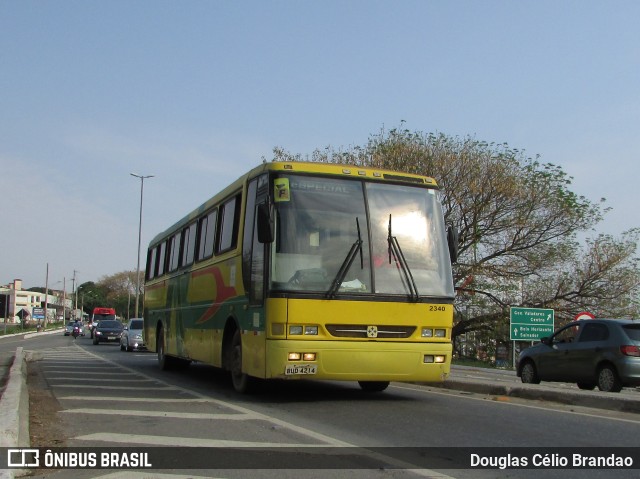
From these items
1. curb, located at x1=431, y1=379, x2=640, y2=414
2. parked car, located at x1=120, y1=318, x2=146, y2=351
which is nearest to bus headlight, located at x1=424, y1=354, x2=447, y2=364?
curb, located at x1=431, y1=379, x2=640, y2=414

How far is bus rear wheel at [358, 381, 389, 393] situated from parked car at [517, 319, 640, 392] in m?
5.18

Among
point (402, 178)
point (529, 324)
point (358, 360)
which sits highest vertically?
point (402, 178)

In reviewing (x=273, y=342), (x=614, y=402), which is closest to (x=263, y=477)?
(x=273, y=342)

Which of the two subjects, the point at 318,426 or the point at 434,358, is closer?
the point at 318,426

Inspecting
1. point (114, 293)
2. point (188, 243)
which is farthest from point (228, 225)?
point (114, 293)

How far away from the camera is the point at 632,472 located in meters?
6.11

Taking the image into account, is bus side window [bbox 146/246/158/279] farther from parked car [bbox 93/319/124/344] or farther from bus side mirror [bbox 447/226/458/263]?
parked car [bbox 93/319/124/344]

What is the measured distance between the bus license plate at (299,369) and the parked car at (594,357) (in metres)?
7.70

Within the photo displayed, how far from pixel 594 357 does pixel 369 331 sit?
7.38 metres

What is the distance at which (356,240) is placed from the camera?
400 inches

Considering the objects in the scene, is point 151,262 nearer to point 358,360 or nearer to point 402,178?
point 402,178

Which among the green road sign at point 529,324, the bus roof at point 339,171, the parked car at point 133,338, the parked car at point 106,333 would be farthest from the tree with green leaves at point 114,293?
the bus roof at point 339,171

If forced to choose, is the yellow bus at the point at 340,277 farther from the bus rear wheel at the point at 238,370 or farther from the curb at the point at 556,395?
the curb at the point at 556,395

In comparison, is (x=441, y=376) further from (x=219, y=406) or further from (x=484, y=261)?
(x=484, y=261)
